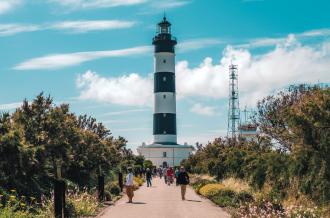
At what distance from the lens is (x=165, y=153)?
4387 inches

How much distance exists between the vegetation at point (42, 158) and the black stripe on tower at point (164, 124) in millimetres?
63302

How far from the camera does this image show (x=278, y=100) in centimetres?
4684

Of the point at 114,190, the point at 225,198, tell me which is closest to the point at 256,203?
the point at 225,198

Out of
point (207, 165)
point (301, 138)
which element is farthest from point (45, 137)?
point (207, 165)

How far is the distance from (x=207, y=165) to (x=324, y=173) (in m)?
27.0

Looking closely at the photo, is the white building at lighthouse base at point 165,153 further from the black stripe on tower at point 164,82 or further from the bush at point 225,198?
the bush at point 225,198

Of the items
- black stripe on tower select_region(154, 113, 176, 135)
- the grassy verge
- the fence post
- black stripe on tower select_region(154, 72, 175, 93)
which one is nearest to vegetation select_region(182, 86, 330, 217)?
the grassy verge

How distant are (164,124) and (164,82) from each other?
803 centimetres

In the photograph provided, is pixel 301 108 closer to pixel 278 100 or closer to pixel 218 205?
pixel 218 205

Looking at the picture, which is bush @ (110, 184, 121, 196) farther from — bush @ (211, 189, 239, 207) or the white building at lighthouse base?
the white building at lighthouse base

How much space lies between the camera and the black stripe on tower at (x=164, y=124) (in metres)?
96.5

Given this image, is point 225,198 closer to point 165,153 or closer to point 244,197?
point 244,197

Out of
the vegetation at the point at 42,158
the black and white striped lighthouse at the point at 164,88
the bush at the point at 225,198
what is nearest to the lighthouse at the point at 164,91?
the black and white striped lighthouse at the point at 164,88

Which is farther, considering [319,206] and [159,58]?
[159,58]
